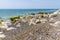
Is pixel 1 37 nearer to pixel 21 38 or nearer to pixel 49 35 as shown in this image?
pixel 21 38

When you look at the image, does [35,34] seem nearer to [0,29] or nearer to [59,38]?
[59,38]

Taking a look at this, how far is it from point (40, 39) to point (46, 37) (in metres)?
0.21

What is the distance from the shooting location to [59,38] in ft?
18.3

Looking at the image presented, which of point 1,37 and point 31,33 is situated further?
point 1,37

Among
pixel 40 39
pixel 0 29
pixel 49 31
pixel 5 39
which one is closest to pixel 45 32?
pixel 49 31

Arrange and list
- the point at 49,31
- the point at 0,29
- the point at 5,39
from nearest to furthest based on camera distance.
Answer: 1. the point at 49,31
2. the point at 5,39
3. the point at 0,29

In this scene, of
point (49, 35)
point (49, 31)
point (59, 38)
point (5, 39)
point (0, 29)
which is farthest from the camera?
point (0, 29)

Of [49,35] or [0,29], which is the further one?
[0,29]

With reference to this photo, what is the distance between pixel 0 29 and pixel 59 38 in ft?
13.3

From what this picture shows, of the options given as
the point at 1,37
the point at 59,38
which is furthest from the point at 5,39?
the point at 59,38

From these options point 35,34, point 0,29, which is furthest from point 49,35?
point 0,29

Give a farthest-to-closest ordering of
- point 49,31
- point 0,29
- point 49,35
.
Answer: point 0,29 < point 49,31 < point 49,35

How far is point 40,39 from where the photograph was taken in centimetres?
588

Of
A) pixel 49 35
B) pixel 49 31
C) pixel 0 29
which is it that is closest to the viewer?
pixel 49 35
